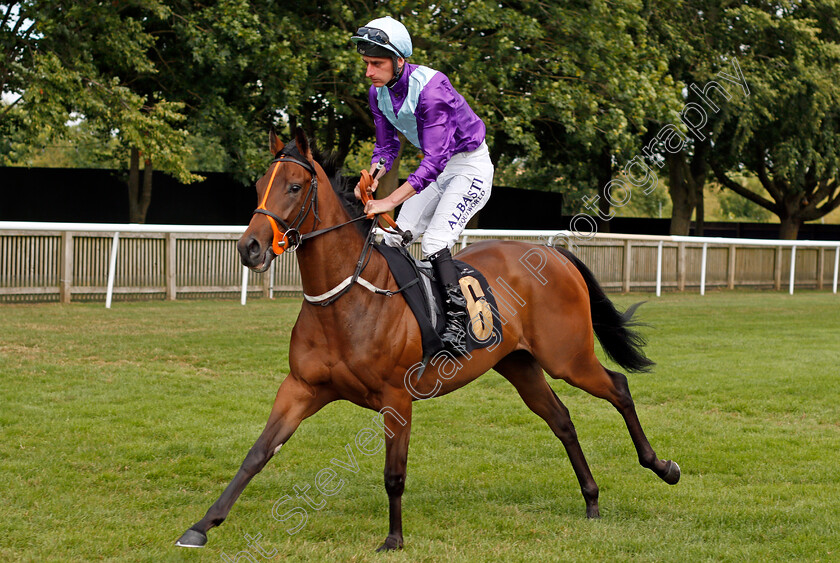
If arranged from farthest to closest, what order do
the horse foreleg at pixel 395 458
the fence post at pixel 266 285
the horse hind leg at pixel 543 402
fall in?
1. the fence post at pixel 266 285
2. the horse hind leg at pixel 543 402
3. the horse foreleg at pixel 395 458

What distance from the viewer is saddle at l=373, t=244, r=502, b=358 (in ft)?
14.7

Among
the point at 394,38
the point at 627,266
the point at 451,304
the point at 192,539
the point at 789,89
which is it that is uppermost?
the point at 789,89

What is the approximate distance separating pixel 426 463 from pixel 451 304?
5.16 ft

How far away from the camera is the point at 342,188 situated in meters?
4.43

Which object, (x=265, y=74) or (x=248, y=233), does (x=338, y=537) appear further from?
(x=265, y=74)

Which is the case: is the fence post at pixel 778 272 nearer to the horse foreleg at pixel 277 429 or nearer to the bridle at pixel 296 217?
the bridle at pixel 296 217

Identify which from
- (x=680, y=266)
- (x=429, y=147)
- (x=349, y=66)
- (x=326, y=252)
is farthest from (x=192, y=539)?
(x=680, y=266)

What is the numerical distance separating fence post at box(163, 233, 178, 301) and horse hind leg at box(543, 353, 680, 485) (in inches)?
447

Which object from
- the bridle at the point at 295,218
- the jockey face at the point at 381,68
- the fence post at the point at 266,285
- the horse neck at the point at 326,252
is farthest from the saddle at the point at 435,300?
the fence post at the point at 266,285

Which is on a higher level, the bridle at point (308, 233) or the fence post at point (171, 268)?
the bridle at point (308, 233)

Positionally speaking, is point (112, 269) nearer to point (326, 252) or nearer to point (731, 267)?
point (326, 252)

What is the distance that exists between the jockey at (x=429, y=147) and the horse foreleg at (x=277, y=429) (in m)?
0.81

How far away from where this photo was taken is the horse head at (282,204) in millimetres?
3729

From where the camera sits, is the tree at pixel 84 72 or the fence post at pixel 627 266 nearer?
the tree at pixel 84 72
